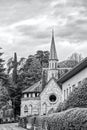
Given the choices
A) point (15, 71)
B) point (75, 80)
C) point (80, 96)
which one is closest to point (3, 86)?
point (15, 71)

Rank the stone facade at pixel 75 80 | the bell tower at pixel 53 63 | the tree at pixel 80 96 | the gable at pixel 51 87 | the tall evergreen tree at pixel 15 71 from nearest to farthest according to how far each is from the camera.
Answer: the tree at pixel 80 96
the stone facade at pixel 75 80
the gable at pixel 51 87
the tall evergreen tree at pixel 15 71
the bell tower at pixel 53 63

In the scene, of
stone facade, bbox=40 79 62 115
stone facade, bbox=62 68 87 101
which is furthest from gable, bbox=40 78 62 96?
stone facade, bbox=62 68 87 101

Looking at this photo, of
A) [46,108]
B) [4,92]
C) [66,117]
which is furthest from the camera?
[46,108]

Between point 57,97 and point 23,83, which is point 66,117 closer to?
point 57,97

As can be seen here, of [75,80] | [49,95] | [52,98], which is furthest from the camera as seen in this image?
[52,98]

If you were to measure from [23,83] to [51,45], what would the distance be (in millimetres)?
13094

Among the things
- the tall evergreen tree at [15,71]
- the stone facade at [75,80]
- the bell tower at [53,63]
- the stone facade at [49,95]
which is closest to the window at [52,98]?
the stone facade at [49,95]

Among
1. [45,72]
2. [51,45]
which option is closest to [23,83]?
[45,72]

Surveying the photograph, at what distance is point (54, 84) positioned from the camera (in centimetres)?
7938

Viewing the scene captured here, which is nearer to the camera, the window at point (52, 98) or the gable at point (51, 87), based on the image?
the gable at point (51, 87)

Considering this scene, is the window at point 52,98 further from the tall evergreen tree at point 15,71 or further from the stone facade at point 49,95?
the tall evergreen tree at point 15,71

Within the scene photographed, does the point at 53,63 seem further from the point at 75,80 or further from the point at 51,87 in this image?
the point at 75,80

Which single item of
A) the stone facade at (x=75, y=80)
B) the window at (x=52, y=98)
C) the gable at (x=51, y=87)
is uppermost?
the gable at (x=51, y=87)

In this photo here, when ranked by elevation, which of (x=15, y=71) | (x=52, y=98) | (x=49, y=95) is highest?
(x=15, y=71)
